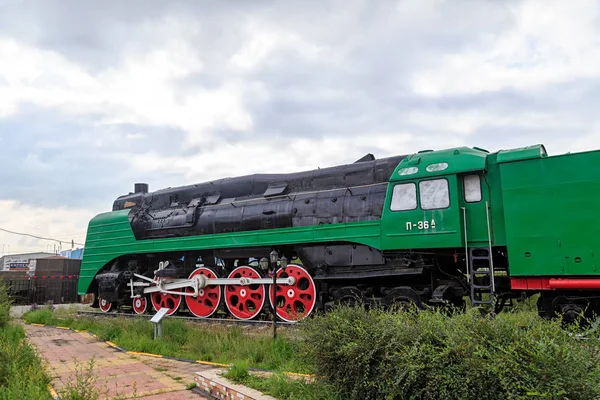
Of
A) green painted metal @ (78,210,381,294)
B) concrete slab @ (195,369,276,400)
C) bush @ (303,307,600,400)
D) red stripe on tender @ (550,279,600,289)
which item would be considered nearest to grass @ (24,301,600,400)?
bush @ (303,307,600,400)

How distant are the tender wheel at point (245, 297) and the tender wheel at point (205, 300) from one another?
486mm

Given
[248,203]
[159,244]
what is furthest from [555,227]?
[159,244]

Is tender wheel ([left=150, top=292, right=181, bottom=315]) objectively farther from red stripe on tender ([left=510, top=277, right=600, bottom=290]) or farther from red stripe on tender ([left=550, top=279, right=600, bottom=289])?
red stripe on tender ([left=550, top=279, right=600, bottom=289])

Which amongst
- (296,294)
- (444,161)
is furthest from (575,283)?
(296,294)

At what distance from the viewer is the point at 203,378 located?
755 centimetres

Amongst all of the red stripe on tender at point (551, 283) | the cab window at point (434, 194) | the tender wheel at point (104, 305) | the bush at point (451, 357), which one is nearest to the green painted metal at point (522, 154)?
the cab window at point (434, 194)

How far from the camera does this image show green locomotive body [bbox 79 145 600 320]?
8.88 metres

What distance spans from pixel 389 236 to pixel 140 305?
11.3 metres

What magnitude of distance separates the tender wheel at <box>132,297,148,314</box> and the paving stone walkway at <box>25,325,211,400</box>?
3.65m

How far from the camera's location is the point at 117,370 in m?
9.31

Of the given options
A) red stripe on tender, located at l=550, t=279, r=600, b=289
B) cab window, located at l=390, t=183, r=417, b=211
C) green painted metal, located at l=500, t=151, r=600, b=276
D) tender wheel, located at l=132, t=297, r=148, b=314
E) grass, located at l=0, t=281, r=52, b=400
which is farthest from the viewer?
tender wheel, located at l=132, t=297, r=148, b=314

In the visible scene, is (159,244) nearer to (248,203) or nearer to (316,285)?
(248,203)

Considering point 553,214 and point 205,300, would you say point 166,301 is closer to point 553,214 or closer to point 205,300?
point 205,300

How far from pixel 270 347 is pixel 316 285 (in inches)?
118
